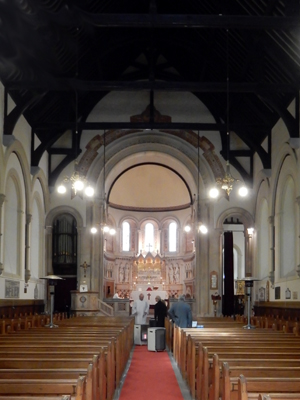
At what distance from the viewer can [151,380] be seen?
34.6 ft

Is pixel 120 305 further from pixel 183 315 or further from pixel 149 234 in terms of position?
pixel 149 234

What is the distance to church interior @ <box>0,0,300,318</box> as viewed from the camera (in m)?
15.4

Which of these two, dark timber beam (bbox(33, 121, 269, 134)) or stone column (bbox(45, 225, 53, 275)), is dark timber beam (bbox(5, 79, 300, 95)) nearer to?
dark timber beam (bbox(33, 121, 269, 134))

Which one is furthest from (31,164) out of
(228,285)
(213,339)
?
(213,339)

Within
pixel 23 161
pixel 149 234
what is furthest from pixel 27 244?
pixel 149 234

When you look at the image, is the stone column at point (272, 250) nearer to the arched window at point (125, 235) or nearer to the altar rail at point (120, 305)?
the altar rail at point (120, 305)


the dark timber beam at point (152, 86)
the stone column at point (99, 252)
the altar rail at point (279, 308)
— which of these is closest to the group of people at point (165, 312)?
the altar rail at point (279, 308)

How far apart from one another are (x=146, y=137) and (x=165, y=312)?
8514mm

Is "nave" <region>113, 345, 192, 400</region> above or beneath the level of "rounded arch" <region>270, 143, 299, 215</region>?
beneath

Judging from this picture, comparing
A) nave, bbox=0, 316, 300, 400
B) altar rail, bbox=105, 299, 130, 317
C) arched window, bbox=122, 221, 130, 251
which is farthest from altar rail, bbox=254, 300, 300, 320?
arched window, bbox=122, 221, 130, 251

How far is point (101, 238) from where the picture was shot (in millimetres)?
23625

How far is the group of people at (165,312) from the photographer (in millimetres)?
14766

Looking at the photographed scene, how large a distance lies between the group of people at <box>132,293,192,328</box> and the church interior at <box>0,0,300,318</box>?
1.72 meters

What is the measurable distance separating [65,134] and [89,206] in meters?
3.08
